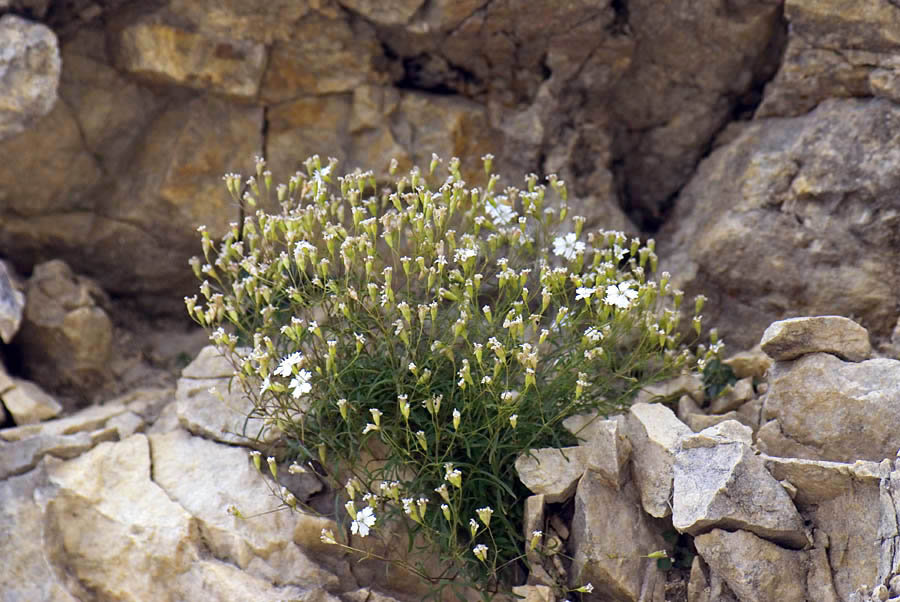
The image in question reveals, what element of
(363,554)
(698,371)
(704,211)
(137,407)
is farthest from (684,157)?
(137,407)

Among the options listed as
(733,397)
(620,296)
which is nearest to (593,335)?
(620,296)

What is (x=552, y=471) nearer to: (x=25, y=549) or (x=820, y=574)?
(x=820, y=574)

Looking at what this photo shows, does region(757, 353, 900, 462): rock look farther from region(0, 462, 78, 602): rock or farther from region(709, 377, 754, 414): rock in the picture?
region(0, 462, 78, 602): rock

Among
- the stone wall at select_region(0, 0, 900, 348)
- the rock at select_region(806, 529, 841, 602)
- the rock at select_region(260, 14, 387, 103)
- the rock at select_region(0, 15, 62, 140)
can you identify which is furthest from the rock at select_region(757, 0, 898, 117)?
the rock at select_region(0, 15, 62, 140)

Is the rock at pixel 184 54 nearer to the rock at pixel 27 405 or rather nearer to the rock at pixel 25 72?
the rock at pixel 25 72

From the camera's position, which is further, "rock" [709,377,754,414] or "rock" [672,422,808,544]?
"rock" [709,377,754,414]

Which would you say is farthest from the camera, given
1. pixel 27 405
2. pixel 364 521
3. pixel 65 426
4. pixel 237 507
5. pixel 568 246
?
pixel 27 405
